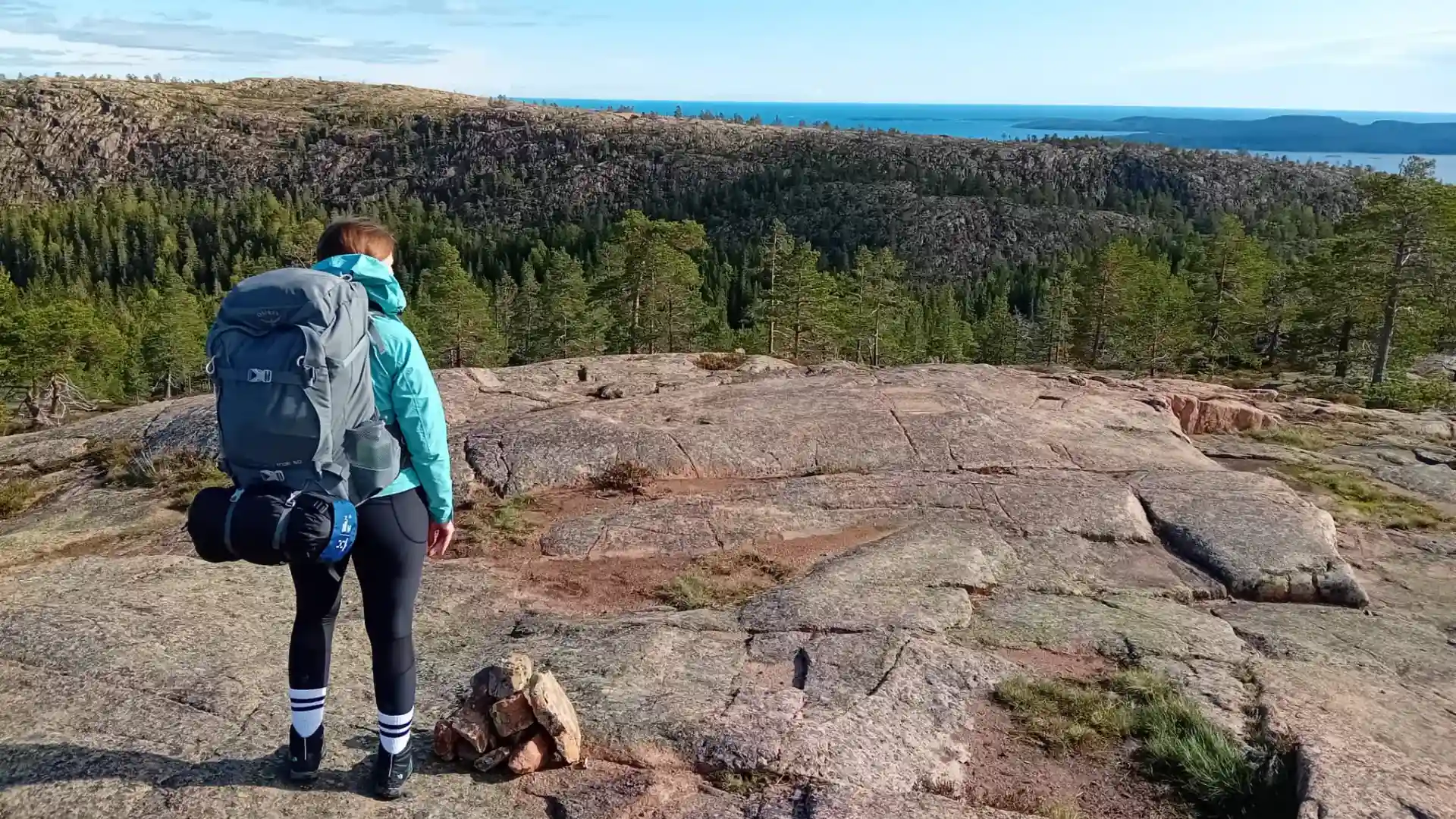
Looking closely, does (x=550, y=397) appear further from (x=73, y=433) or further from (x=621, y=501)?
(x=73, y=433)

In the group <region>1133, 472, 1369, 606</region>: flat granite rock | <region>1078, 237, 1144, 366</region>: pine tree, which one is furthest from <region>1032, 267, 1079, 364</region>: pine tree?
<region>1133, 472, 1369, 606</region>: flat granite rock

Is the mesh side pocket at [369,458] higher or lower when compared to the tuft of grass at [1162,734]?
higher

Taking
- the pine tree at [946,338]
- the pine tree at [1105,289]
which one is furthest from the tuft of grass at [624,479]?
the pine tree at [946,338]

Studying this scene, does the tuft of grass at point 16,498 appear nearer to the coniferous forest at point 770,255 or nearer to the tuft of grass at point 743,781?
the tuft of grass at point 743,781

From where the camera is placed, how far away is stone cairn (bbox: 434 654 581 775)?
589 centimetres

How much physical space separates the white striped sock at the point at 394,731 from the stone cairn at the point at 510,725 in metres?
0.46

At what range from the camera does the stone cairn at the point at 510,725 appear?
232 inches

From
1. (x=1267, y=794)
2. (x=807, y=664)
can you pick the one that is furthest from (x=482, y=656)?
(x=1267, y=794)

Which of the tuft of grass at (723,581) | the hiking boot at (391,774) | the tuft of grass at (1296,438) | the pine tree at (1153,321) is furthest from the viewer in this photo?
the pine tree at (1153,321)

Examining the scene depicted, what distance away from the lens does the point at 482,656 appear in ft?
26.3

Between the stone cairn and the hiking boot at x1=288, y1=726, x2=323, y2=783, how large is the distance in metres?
0.76

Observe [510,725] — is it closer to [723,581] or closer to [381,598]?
[381,598]

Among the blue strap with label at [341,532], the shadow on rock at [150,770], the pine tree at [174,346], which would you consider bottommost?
the pine tree at [174,346]

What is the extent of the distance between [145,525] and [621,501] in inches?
246
